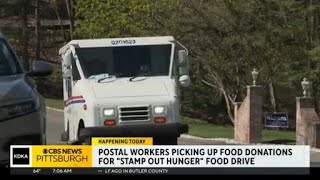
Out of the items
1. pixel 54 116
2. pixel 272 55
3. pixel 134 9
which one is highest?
pixel 134 9

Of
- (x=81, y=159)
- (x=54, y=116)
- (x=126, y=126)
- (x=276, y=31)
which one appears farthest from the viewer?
(x=54, y=116)

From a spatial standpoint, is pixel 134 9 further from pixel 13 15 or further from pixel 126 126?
pixel 126 126

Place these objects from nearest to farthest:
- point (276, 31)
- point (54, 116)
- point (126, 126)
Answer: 1. point (126, 126)
2. point (276, 31)
3. point (54, 116)

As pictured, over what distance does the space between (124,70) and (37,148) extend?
635 centimetres

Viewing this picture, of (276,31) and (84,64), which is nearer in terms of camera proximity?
(84,64)

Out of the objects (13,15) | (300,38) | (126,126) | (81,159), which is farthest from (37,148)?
(13,15)

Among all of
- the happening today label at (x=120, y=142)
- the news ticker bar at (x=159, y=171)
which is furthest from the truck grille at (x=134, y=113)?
the news ticker bar at (x=159, y=171)

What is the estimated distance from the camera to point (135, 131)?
12242mm

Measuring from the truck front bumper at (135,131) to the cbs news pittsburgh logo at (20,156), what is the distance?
523cm

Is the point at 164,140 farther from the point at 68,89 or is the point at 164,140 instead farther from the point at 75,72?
the point at 68,89

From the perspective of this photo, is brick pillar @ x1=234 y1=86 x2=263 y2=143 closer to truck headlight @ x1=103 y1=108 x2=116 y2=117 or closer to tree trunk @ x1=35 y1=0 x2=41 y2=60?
truck headlight @ x1=103 y1=108 x2=116 y2=117

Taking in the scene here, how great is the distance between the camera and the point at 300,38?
33.9m

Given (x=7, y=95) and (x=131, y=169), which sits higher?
(x=7, y=95)

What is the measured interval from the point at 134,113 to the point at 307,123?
12.2 metres
